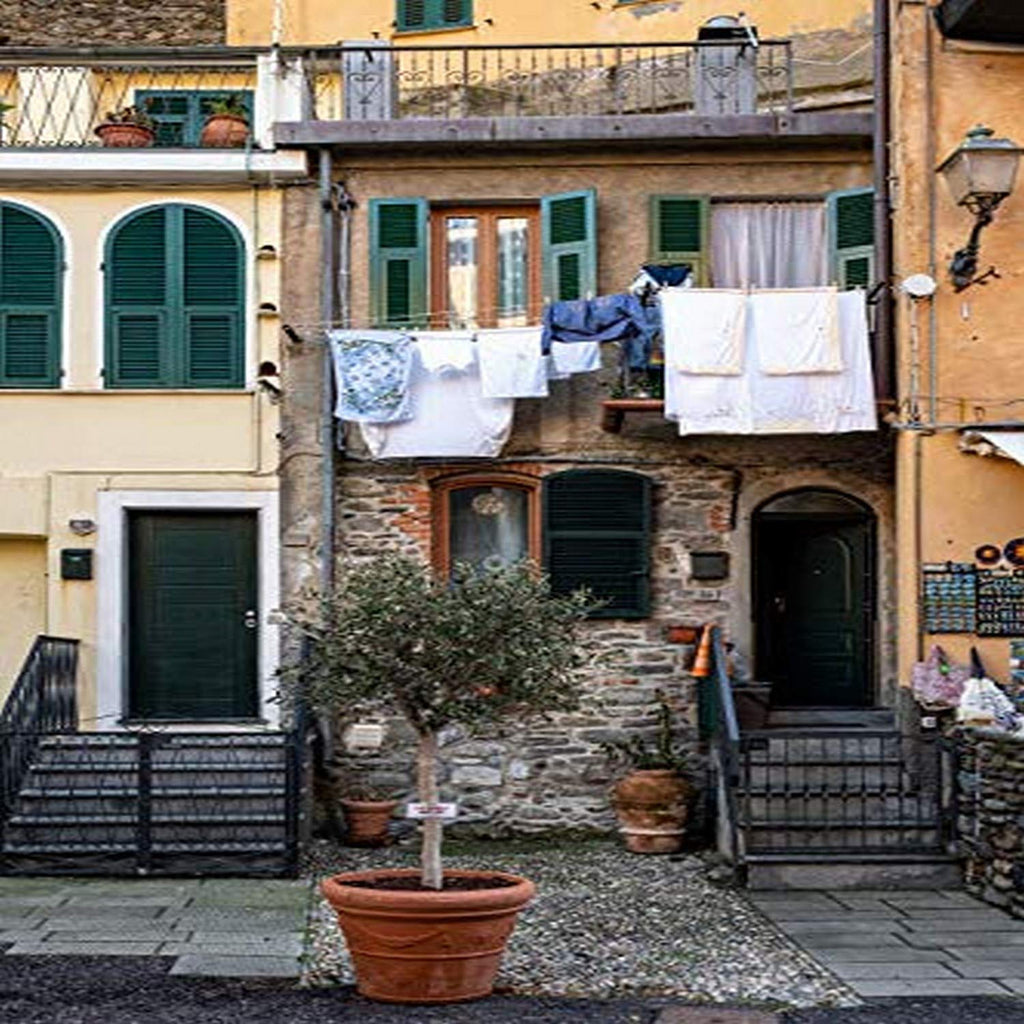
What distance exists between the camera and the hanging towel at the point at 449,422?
15.5 meters

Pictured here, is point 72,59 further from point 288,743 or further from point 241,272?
point 288,743

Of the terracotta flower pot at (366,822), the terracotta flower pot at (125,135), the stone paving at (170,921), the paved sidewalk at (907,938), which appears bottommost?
the paved sidewalk at (907,938)

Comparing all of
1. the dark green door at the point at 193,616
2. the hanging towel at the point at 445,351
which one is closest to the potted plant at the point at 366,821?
the dark green door at the point at 193,616

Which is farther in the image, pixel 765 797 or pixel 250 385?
pixel 250 385

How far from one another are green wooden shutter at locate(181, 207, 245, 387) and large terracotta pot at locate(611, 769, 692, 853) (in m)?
4.69

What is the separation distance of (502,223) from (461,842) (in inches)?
204

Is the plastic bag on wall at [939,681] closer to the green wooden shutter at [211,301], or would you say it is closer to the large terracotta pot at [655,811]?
the large terracotta pot at [655,811]

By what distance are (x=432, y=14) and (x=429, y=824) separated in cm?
1178

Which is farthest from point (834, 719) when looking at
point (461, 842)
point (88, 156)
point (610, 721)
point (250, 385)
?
point (88, 156)

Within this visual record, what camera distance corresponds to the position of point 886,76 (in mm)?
15461

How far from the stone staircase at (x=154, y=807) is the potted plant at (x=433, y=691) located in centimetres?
335

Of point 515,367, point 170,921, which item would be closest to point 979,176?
point 515,367

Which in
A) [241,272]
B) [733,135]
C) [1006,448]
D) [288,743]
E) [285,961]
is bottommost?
[285,961]

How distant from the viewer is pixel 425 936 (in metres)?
9.91
